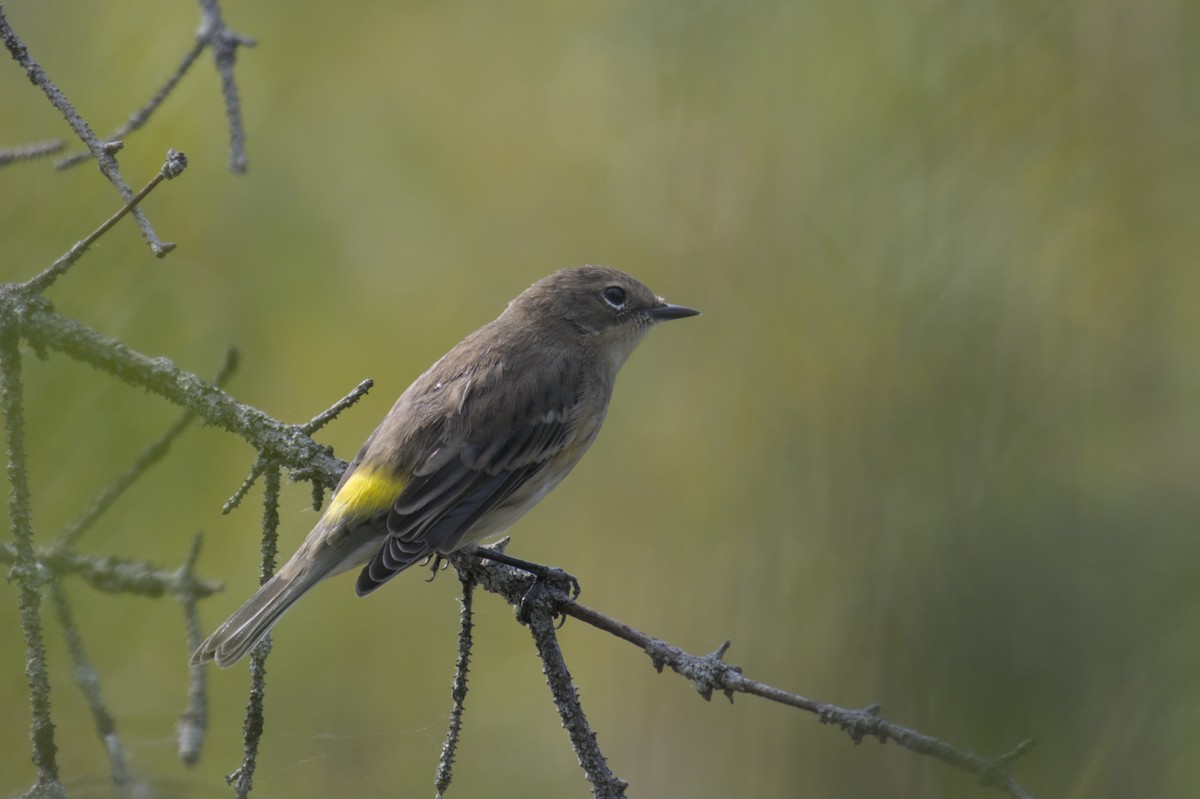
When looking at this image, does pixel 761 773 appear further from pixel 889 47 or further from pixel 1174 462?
pixel 889 47

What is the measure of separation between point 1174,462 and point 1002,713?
42.5 inches

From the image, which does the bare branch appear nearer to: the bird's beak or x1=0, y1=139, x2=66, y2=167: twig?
x1=0, y1=139, x2=66, y2=167: twig

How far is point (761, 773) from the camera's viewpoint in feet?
13.7

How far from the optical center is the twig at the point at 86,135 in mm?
2016

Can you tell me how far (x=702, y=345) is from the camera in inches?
195

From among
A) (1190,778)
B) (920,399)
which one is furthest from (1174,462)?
(1190,778)

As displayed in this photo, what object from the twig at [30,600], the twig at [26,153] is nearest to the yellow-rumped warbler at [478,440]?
the twig at [30,600]

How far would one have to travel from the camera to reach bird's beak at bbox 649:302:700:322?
4.34 m

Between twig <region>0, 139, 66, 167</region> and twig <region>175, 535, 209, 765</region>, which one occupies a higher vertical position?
twig <region>0, 139, 66, 167</region>

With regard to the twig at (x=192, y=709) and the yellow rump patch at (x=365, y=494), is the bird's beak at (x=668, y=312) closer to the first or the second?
the yellow rump patch at (x=365, y=494)

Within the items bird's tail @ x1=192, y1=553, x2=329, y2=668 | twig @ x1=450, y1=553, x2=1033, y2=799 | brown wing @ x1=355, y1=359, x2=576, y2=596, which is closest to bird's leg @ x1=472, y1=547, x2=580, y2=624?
twig @ x1=450, y1=553, x2=1033, y2=799

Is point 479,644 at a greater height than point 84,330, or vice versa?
point 84,330

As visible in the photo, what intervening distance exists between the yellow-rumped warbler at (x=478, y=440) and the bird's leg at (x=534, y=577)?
0.28 feet

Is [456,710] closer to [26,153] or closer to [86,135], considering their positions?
[86,135]
